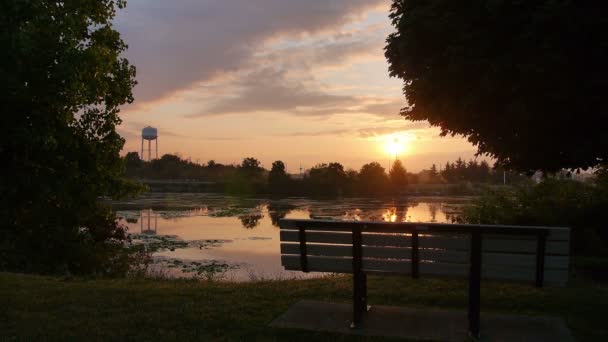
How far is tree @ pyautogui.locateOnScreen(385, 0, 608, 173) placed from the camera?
24.2 feet

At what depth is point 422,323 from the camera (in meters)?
5.46

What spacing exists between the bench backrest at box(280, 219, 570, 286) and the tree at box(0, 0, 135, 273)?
3.26m

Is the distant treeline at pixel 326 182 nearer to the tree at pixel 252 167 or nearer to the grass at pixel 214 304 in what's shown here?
the tree at pixel 252 167

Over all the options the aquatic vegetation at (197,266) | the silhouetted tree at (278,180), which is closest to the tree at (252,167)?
the silhouetted tree at (278,180)

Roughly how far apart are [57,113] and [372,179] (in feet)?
252


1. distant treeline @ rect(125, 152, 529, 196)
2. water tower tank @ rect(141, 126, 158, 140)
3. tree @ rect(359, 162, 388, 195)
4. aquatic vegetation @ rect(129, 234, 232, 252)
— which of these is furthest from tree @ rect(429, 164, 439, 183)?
aquatic vegetation @ rect(129, 234, 232, 252)

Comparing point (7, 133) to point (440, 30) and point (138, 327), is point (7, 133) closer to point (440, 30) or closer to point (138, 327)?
point (138, 327)

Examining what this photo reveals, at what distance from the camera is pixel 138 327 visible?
5.45m

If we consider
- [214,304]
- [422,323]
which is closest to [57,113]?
[214,304]

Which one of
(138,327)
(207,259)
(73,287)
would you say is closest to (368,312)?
(138,327)

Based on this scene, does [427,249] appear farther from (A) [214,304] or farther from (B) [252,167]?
(B) [252,167]

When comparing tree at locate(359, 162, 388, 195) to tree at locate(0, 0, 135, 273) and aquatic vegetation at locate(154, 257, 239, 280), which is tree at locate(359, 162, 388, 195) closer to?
aquatic vegetation at locate(154, 257, 239, 280)

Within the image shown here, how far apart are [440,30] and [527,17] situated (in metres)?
1.25

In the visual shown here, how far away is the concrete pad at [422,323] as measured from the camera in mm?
5109
